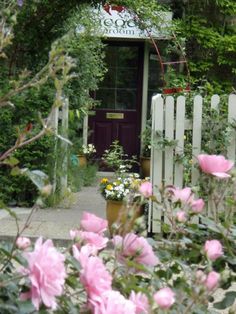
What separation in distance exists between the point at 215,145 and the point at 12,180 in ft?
8.62

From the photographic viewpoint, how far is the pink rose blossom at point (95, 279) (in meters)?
1.33

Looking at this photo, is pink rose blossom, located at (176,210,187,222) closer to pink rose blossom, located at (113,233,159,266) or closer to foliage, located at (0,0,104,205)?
pink rose blossom, located at (113,233,159,266)

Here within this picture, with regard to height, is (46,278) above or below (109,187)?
above

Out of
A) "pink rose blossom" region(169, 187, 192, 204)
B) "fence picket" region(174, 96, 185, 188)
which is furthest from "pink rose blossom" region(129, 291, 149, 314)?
"fence picket" region(174, 96, 185, 188)

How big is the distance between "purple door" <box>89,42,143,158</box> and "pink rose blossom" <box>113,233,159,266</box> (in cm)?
975

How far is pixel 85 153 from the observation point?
1038 cm

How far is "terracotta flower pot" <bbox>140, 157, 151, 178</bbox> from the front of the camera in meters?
10.2

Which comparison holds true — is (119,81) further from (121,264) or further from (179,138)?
(121,264)

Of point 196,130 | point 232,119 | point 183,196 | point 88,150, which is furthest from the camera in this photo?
point 88,150

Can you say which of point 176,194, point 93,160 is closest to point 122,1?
point 93,160

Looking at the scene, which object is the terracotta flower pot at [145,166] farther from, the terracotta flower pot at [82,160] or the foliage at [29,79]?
the foliage at [29,79]

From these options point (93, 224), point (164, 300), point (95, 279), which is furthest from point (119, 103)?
point (164, 300)

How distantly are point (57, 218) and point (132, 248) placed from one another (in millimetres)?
5147

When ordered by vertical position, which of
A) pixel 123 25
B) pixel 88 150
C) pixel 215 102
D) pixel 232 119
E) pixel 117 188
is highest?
pixel 123 25
